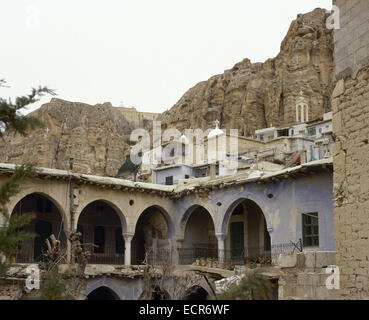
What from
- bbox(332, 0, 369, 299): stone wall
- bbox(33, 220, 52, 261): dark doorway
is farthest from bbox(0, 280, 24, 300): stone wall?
bbox(332, 0, 369, 299): stone wall

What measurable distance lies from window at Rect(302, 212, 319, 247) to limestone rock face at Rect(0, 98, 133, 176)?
37081 millimetres

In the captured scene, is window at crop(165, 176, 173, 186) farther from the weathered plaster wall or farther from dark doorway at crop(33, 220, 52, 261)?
dark doorway at crop(33, 220, 52, 261)

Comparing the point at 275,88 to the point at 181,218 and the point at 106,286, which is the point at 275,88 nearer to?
the point at 181,218

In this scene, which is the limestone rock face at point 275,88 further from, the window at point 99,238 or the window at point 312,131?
the window at point 99,238

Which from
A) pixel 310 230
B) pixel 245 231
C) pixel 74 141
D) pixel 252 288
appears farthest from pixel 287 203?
pixel 74 141

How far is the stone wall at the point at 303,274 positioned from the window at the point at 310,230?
10.4 m

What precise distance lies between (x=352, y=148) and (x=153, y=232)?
68.1 ft

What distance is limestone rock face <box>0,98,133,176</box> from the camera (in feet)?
185

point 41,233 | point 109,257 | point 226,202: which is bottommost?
point 109,257

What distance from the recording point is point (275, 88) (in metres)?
63.4

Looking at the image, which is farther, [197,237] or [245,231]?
[197,237]

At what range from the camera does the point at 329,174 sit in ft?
68.7
